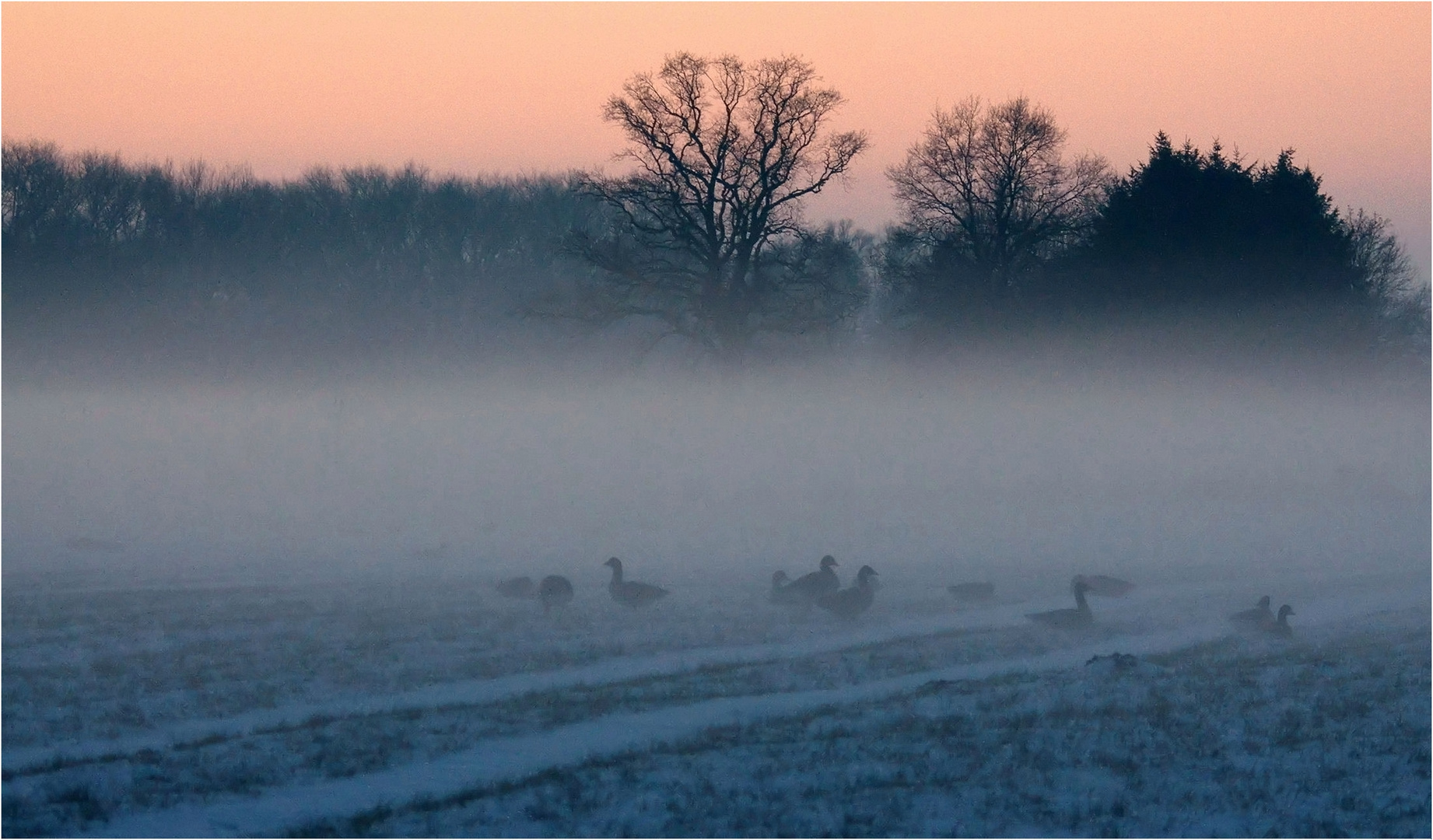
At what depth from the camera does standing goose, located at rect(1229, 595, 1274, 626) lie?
1691 cm

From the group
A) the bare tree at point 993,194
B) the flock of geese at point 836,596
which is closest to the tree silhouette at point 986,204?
the bare tree at point 993,194

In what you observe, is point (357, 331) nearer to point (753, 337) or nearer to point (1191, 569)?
point (753, 337)

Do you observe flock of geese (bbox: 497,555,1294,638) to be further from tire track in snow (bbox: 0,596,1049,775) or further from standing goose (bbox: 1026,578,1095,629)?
tire track in snow (bbox: 0,596,1049,775)

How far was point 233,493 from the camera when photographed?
116 ft

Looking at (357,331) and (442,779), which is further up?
(357,331)

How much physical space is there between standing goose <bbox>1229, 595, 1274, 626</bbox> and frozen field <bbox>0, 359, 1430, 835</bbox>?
257 millimetres

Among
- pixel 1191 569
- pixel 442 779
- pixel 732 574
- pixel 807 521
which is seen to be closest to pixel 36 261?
pixel 807 521

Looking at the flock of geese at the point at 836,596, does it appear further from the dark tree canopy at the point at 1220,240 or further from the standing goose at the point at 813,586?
the dark tree canopy at the point at 1220,240

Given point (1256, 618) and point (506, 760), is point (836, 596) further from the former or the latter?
point (506, 760)

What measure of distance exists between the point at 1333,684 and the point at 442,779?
27.4 feet

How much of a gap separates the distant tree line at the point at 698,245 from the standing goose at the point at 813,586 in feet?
52.6

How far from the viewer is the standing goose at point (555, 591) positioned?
1784 centimetres

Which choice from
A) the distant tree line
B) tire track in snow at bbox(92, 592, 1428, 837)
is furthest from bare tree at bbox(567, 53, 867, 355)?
tire track in snow at bbox(92, 592, 1428, 837)

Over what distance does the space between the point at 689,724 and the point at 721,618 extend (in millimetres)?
6366
